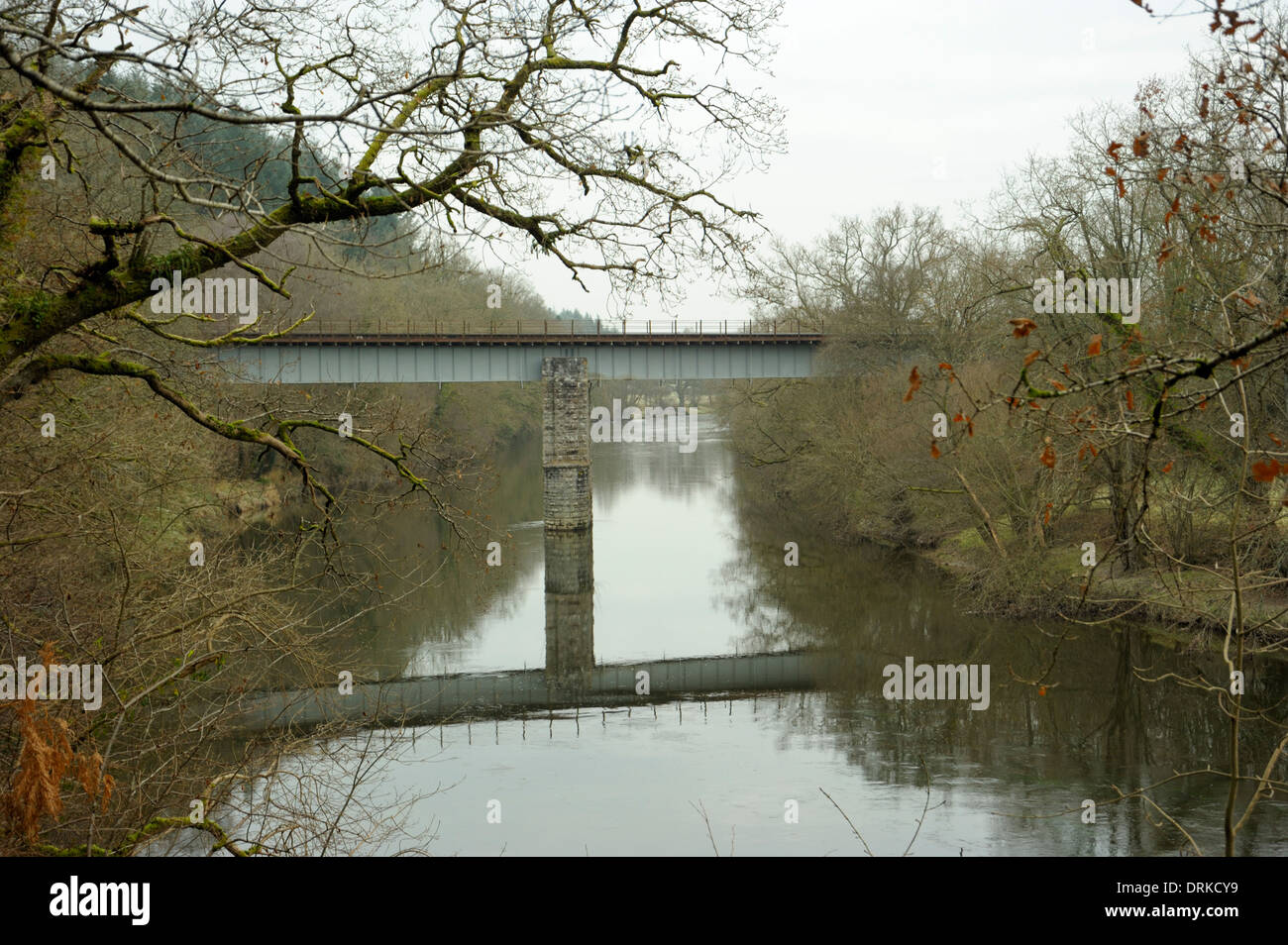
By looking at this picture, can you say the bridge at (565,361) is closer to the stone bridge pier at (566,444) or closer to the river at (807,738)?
the stone bridge pier at (566,444)

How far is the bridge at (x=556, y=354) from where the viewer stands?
41.3 meters

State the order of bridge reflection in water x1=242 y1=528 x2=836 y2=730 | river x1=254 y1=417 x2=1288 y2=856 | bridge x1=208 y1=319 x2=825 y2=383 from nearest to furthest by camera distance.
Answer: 1. river x1=254 y1=417 x2=1288 y2=856
2. bridge reflection in water x1=242 y1=528 x2=836 y2=730
3. bridge x1=208 y1=319 x2=825 y2=383

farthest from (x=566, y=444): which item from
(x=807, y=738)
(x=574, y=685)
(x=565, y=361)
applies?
(x=807, y=738)

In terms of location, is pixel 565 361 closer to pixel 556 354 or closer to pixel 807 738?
pixel 556 354

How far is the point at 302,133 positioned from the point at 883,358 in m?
36.6

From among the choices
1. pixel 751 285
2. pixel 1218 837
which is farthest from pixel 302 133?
pixel 1218 837

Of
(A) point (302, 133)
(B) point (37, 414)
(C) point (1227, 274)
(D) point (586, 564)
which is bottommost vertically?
(D) point (586, 564)

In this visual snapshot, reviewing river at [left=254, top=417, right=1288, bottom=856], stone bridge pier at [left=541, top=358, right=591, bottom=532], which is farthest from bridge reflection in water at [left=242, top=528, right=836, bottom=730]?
stone bridge pier at [left=541, top=358, right=591, bottom=532]

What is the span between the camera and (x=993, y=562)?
2891 cm

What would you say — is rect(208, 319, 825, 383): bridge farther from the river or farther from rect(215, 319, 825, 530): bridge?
the river

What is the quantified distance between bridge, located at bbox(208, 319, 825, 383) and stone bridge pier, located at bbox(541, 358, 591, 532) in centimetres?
68

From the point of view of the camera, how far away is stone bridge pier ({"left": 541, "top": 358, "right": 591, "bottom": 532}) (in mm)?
42656

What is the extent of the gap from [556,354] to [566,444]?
363 cm
